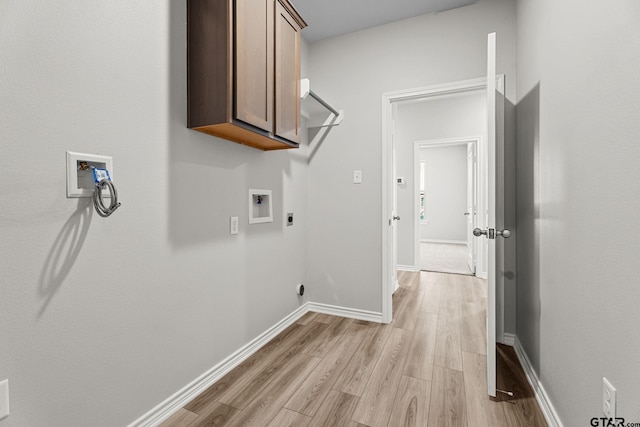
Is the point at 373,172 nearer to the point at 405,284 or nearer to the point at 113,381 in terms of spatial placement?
the point at 405,284

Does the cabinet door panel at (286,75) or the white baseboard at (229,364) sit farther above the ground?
the cabinet door panel at (286,75)

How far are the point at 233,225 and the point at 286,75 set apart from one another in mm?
1043

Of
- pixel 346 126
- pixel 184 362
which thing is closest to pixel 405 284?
pixel 346 126

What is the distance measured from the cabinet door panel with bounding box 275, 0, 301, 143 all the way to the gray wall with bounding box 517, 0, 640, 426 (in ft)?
4.73

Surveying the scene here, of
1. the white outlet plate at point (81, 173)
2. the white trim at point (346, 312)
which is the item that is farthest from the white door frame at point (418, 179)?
the white outlet plate at point (81, 173)

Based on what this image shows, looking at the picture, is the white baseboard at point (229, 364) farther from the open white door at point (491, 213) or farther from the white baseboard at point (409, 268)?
the white baseboard at point (409, 268)

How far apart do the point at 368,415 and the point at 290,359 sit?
70 centimetres

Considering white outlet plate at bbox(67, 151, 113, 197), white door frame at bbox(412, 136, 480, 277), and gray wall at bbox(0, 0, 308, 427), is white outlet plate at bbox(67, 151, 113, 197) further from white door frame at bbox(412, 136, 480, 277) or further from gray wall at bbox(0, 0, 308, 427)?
white door frame at bbox(412, 136, 480, 277)

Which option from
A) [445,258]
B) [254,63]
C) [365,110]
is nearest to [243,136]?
[254,63]

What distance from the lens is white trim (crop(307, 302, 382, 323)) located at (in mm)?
2730

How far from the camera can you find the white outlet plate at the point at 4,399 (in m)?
0.94

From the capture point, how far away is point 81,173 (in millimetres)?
1154

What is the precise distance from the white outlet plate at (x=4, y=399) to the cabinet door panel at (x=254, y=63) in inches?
51.5

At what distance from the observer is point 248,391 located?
171cm
